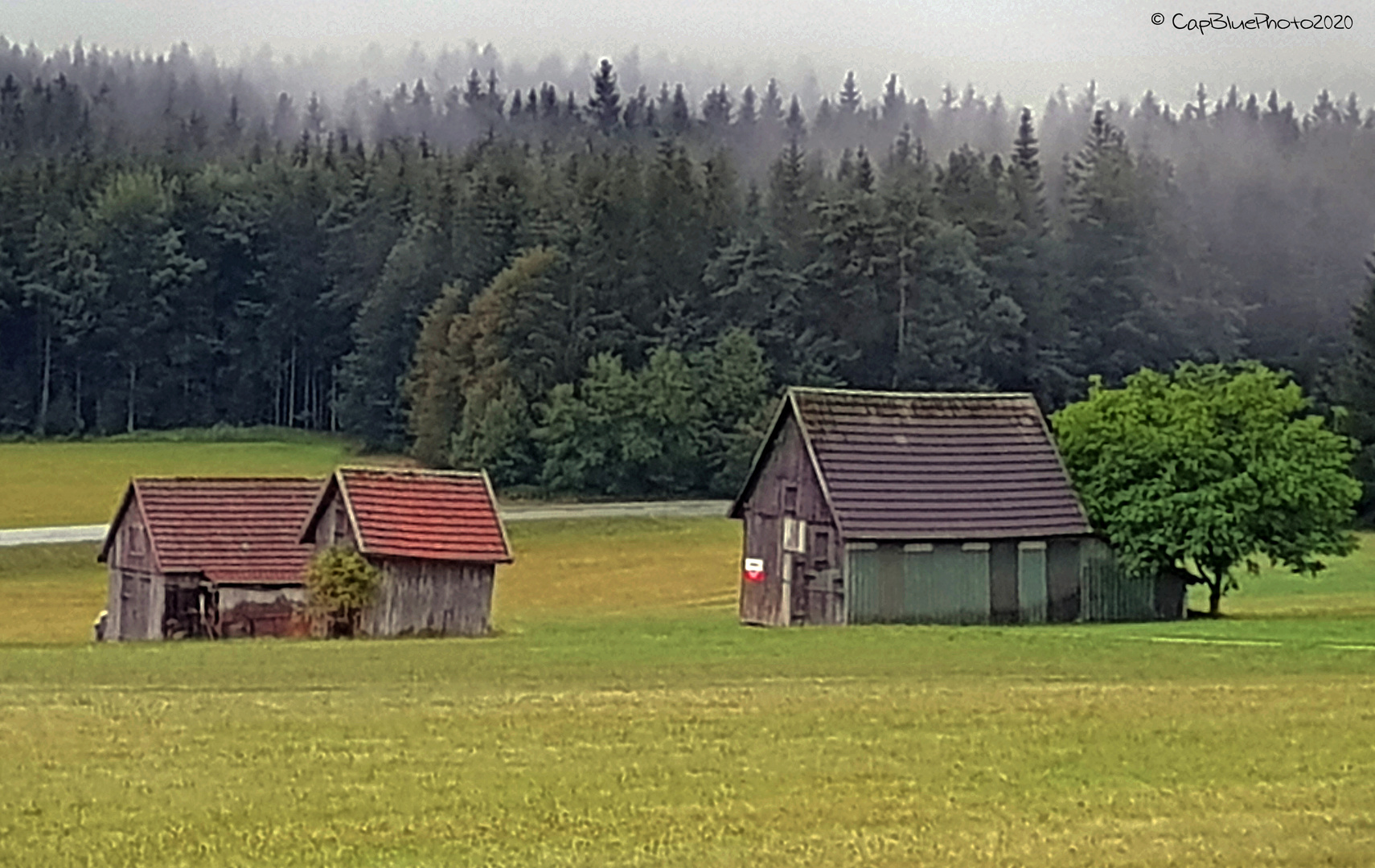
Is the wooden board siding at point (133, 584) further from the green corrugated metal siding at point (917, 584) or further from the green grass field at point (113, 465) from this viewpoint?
the green grass field at point (113, 465)

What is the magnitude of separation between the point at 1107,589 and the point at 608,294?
52744 mm

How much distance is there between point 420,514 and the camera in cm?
4750

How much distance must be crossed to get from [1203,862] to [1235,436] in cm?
3408

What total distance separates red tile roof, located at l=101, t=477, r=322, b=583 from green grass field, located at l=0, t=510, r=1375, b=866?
14.0 m

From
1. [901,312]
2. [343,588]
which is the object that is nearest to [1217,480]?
[343,588]

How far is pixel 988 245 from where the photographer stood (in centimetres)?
10788

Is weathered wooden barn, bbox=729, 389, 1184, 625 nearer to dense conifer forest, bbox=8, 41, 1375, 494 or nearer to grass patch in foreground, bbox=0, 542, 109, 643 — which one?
grass patch in foreground, bbox=0, 542, 109, 643

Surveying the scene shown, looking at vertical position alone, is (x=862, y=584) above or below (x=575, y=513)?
below

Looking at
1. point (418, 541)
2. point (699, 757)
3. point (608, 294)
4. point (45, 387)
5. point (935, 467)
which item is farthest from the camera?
point (45, 387)

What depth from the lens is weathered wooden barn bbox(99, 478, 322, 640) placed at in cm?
5006

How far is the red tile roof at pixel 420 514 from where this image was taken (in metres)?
46.5

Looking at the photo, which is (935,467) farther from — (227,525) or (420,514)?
(227,525)

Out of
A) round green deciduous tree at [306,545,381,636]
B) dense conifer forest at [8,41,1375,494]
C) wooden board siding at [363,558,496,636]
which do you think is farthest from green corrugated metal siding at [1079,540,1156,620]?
dense conifer forest at [8,41,1375,494]

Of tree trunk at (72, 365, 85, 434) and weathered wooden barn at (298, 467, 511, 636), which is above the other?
tree trunk at (72, 365, 85, 434)
